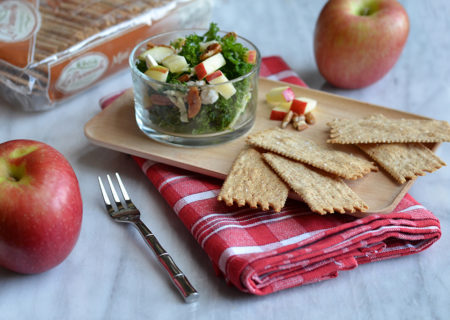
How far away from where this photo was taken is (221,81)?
1.62 meters

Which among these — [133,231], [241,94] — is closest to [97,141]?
[133,231]

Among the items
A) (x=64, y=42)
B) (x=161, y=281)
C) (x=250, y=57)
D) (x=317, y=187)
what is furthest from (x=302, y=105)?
(x=64, y=42)

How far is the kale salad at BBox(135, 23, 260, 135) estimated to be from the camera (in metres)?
1.60

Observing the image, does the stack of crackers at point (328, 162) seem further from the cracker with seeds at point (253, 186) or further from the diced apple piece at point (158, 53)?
the diced apple piece at point (158, 53)

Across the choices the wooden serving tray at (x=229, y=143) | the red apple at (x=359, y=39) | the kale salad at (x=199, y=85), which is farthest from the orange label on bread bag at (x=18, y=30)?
the red apple at (x=359, y=39)

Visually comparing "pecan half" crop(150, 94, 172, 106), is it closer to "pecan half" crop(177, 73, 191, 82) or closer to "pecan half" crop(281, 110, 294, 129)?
"pecan half" crop(177, 73, 191, 82)

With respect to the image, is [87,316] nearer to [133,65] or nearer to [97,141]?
[97,141]

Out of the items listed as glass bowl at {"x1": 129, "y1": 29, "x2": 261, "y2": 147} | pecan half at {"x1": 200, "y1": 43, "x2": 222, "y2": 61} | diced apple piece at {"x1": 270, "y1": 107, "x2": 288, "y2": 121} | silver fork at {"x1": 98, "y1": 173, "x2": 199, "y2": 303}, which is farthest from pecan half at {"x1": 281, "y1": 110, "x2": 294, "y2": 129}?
silver fork at {"x1": 98, "y1": 173, "x2": 199, "y2": 303}

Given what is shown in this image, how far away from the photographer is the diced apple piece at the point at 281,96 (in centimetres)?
189

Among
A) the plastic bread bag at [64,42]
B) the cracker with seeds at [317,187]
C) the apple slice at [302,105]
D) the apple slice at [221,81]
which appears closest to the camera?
the cracker with seeds at [317,187]

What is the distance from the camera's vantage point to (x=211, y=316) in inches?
48.6

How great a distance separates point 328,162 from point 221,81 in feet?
1.41

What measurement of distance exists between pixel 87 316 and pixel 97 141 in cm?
68

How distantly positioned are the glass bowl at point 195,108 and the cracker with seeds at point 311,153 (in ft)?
0.34
